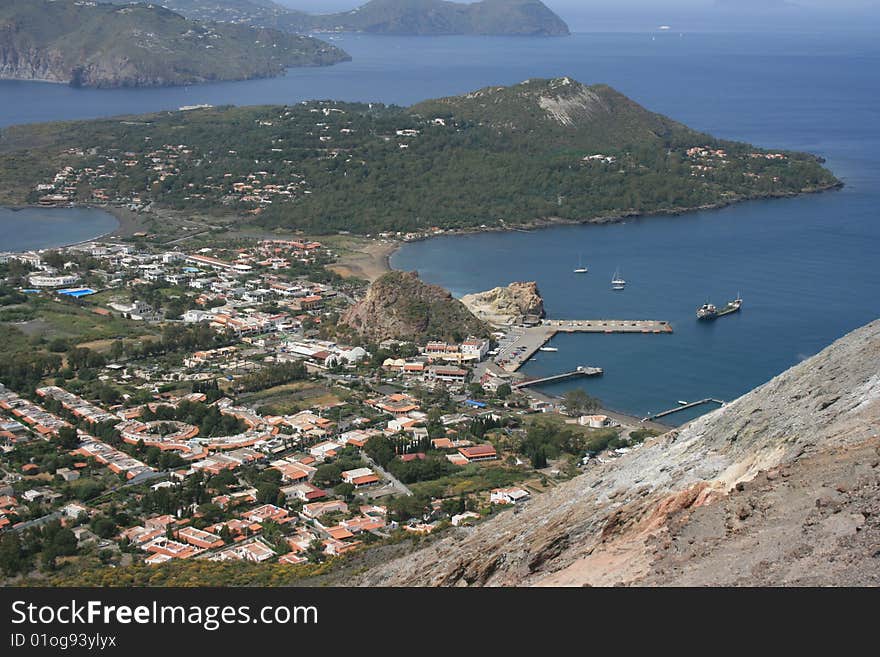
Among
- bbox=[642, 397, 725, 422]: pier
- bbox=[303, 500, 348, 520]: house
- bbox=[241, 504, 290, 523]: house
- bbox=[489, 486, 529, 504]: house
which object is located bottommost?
bbox=[642, 397, 725, 422]: pier

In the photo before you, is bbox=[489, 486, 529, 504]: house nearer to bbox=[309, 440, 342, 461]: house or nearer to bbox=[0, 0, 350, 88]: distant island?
bbox=[309, 440, 342, 461]: house

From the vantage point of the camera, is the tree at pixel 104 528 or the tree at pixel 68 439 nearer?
the tree at pixel 104 528

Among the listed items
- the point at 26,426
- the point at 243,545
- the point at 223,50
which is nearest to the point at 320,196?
the point at 26,426

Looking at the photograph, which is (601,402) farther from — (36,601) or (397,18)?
(397,18)

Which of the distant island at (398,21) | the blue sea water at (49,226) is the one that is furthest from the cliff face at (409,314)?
the distant island at (398,21)

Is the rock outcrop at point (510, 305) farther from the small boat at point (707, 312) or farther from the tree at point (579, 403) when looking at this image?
the tree at point (579, 403)

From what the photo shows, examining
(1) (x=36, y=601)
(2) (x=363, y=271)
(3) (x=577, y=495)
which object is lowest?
(2) (x=363, y=271)

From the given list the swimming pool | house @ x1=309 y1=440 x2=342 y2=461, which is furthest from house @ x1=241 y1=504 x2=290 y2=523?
the swimming pool
